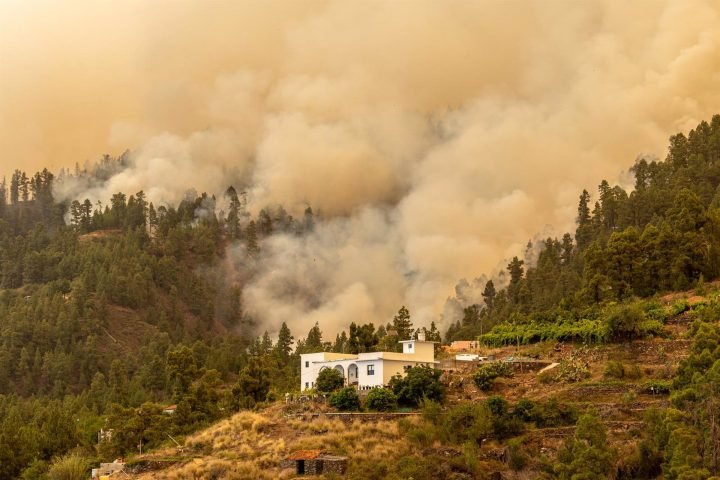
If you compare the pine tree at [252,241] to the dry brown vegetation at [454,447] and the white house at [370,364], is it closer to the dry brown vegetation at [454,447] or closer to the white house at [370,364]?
the white house at [370,364]

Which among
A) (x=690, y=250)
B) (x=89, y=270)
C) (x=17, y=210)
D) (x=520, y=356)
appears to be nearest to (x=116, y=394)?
(x=89, y=270)

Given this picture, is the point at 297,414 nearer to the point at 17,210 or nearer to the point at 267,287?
the point at 267,287

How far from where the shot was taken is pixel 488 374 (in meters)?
55.2

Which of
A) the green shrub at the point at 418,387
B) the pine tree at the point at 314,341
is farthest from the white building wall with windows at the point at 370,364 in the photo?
the pine tree at the point at 314,341

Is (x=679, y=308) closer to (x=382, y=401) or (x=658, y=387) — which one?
(x=658, y=387)

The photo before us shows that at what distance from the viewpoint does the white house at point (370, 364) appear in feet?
192

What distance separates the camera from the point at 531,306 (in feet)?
267

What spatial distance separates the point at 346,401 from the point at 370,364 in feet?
15.8

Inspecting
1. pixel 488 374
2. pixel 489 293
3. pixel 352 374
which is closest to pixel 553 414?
pixel 488 374

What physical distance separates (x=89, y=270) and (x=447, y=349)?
216 ft

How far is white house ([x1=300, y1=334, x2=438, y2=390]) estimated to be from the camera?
58.6 metres

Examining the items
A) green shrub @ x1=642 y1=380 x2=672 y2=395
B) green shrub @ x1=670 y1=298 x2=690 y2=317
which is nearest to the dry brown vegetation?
green shrub @ x1=642 y1=380 x2=672 y2=395

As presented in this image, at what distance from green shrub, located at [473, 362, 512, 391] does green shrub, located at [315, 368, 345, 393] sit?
8750 mm

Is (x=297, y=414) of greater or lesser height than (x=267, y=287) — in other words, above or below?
below
